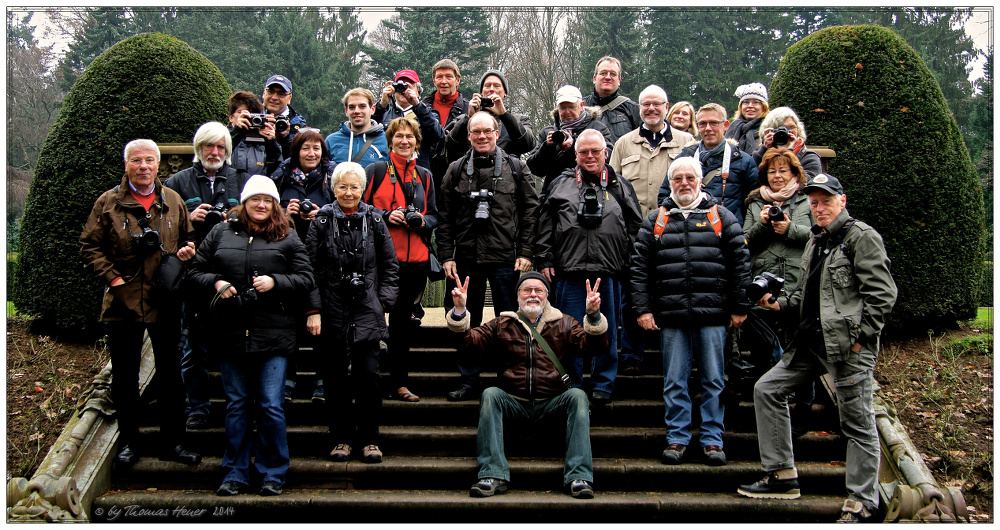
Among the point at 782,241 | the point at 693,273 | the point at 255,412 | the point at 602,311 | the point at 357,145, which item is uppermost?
the point at 357,145

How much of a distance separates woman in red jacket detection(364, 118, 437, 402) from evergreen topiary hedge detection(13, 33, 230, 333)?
290 centimetres

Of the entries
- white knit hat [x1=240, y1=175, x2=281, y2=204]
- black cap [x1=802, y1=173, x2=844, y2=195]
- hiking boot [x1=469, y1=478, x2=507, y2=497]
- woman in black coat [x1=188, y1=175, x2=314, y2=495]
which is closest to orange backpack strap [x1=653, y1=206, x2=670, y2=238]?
black cap [x1=802, y1=173, x2=844, y2=195]

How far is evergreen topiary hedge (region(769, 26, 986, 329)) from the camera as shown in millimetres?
6512

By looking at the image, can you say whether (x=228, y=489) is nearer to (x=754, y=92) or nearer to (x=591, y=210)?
(x=591, y=210)

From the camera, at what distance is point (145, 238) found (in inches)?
172

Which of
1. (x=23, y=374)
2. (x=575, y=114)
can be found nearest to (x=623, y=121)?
(x=575, y=114)

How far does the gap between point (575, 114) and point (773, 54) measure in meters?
21.0

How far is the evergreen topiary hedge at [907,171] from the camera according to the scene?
6.51 metres

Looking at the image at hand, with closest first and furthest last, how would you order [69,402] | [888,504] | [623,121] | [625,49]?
[888,504], [69,402], [623,121], [625,49]

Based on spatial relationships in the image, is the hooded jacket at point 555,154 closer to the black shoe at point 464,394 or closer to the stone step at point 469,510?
the black shoe at point 464,394

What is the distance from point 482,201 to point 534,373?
4.57 feet

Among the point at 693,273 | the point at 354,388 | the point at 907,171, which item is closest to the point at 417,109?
the point at 354,388

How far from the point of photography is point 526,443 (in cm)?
484

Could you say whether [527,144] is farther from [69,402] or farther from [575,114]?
[69,402]
